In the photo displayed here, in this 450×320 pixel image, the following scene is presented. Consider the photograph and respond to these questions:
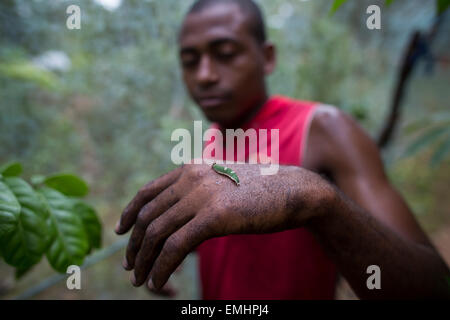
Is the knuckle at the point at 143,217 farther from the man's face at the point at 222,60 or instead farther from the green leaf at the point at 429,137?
the green leaf at the point at 429,137

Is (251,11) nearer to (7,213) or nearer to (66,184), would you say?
(66,184)

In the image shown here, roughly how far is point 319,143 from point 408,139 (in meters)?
3.42

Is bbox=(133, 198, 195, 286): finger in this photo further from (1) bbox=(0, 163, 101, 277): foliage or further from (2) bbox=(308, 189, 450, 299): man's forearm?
(2) bbox=(308, 189, 450, 299): man's forearm

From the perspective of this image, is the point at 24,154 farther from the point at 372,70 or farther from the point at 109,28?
the point at 372,70

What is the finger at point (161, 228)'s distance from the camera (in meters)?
0.62

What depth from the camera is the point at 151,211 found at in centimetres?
68

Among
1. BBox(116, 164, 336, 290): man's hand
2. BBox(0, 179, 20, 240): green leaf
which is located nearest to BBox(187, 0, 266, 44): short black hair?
BBox(116, 164, 336, 290): man's hand

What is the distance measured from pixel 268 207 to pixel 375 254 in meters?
0.37

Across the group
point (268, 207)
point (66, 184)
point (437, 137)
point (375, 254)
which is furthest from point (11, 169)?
point (437, 137)

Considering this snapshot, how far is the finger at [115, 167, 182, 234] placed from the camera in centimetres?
71

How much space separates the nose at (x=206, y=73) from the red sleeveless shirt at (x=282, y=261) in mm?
328

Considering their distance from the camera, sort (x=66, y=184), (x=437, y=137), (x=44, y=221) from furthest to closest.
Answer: (x=437, y=137), (x=66, y=184), (x=44, y=221)

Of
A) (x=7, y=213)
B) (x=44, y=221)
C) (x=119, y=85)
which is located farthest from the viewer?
(x=119, y=85)

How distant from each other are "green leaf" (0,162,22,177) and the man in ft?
0.89
